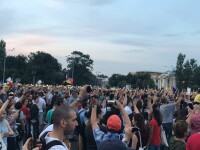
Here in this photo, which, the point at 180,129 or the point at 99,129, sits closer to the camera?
the point at 180,129

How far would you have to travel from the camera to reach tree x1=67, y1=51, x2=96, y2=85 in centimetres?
12750

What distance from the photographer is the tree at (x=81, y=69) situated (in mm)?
127500

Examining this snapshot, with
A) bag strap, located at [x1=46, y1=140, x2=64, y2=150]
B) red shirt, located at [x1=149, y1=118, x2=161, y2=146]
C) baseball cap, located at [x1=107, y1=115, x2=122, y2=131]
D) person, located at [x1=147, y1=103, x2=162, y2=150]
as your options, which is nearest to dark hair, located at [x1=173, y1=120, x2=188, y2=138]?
baseball cap, located at [x1=107, y1=115, x2=122, y2=131]

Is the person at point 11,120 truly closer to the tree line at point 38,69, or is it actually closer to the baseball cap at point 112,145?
the baseball cap at point 112,145

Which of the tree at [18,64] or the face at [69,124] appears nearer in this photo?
the face at [69,124]

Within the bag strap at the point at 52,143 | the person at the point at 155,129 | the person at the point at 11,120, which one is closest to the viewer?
the bag strap at the point at 52,143

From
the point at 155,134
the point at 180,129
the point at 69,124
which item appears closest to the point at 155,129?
the point at 155,134

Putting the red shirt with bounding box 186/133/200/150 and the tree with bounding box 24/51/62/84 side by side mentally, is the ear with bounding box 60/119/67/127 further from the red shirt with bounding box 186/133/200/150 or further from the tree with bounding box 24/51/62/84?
the tree with bounding box 24/51/62/84

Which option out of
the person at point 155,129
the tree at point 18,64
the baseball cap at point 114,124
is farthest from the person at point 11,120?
the tree at point 18,64

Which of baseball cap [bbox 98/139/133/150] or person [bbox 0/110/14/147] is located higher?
baseball cap [bbox 98/139/133/150]

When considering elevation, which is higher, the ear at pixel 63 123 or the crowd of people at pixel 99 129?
the ear at pixel 63 123

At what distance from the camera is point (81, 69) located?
435 feet

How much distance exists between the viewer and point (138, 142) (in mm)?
7039

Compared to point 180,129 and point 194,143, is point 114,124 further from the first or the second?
point 194,143
